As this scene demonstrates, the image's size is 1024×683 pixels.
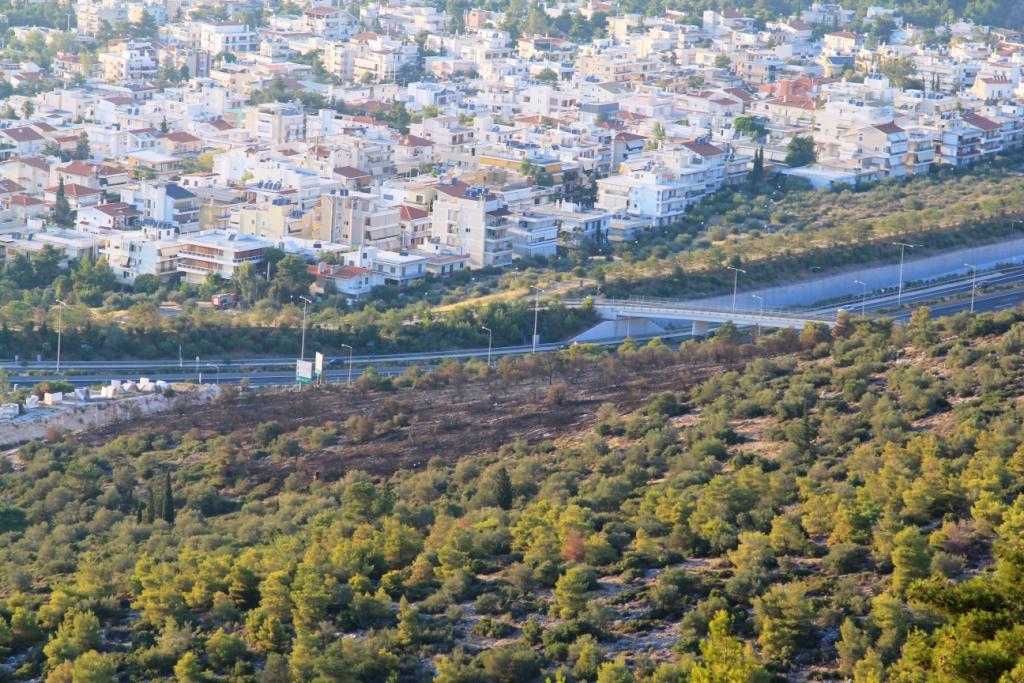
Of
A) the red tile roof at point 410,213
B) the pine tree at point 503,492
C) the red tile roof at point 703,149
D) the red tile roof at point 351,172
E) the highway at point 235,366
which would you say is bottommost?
the highway at point 235,366

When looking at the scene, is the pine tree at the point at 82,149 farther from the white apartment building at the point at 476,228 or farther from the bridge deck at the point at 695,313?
the bridge deck at the point at 695,313

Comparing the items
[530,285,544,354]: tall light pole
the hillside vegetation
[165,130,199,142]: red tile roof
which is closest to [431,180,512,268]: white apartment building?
[530,285,544,354]: tall light pole

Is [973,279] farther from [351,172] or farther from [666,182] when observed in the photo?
[351,172]

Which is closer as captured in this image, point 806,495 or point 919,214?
point 806,495

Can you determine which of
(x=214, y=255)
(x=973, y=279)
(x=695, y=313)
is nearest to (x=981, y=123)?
(x=973, y=279)

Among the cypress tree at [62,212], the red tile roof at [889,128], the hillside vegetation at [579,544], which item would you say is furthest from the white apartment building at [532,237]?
the hillside vegetation at [579,544]

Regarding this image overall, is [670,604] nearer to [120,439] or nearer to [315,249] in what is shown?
[120,439]

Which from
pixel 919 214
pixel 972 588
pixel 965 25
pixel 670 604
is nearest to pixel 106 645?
pixel 670 604
